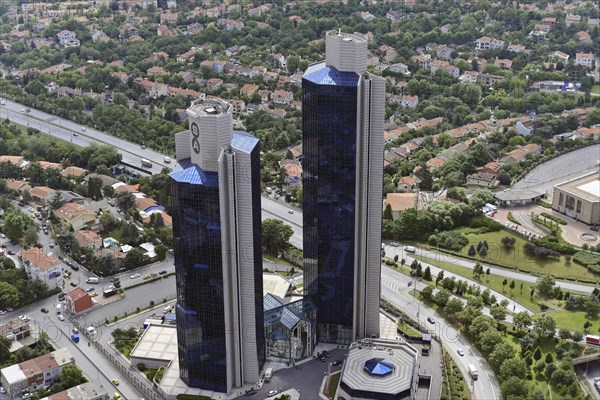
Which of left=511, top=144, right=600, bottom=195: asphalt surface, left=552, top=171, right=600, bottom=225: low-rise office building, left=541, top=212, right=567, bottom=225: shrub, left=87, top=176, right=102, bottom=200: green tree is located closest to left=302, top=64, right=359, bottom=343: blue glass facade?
left=541, top=212, right=567, bottom=225: shrub

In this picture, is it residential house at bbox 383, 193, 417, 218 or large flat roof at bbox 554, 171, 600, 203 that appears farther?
residential house at bbox 383, 193, 417, 218

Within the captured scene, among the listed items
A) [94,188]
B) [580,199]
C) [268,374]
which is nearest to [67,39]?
[94,188]

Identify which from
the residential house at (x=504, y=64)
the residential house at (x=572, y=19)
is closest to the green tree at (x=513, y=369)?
the residential house at (x=504, y=64)

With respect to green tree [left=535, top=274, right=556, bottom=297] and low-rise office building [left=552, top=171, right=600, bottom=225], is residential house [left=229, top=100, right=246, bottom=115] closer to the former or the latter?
low-rise office building [left=552, top=171, right=600, bottom=225]

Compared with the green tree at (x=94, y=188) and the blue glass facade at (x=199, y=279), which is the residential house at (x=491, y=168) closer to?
the green tree at (x=94, y=188)

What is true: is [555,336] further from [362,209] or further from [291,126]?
[291,126]

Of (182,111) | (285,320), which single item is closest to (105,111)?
(182,111)
